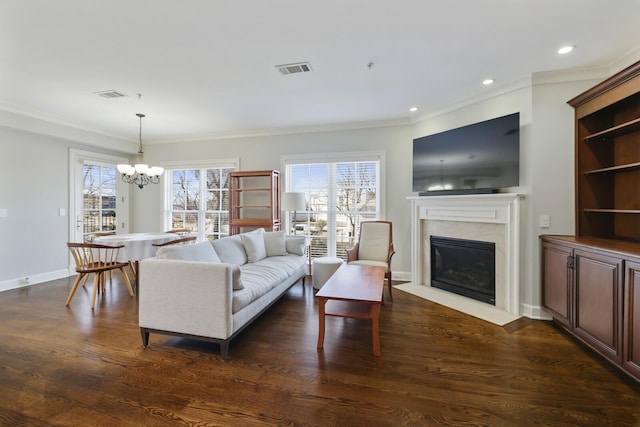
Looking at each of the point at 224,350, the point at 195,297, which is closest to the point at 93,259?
the point at 195,297

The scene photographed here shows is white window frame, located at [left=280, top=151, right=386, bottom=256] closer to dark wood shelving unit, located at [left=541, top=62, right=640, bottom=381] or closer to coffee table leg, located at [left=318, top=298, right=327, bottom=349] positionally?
dark wood shelving unit, located at [left=541, top=62, right=640, bottom=381]

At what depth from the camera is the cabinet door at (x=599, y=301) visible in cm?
209

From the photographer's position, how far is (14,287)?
4.29 m

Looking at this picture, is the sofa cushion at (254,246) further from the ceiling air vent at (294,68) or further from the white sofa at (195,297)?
the ceiling air vent at (294,68)

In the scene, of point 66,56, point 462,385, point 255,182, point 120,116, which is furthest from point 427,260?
point 120,116

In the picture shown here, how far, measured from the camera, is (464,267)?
381 centimetres

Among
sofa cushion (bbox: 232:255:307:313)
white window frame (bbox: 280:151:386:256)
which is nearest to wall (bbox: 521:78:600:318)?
white window frame (bbox: 280:151:386:256)

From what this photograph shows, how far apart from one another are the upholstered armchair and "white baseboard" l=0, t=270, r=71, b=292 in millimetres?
4982

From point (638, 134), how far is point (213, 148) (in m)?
5.88

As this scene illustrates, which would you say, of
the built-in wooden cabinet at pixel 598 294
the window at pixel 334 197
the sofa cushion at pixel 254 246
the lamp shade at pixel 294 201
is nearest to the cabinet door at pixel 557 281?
the built-in wooden cabinet at pixel 598 294

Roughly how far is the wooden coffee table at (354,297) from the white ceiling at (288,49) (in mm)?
2213

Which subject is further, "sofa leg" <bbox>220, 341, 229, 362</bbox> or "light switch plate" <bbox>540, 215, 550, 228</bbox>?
"light switch plate" <bbox>540, 215, 550, 228</bbox>

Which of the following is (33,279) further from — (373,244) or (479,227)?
(479,227)

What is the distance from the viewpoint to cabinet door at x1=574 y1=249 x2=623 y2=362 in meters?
2.09
